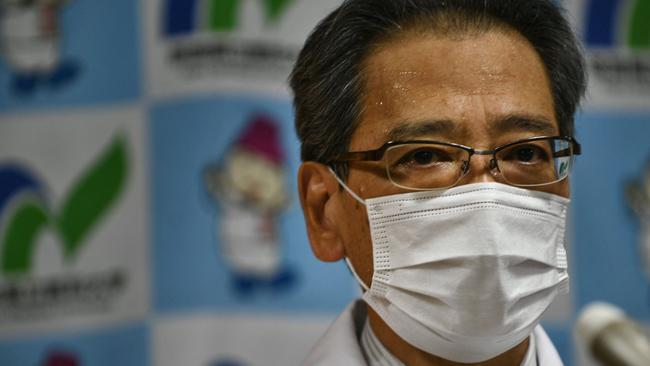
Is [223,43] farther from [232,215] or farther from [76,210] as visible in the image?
[76,210]

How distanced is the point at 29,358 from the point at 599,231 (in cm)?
202

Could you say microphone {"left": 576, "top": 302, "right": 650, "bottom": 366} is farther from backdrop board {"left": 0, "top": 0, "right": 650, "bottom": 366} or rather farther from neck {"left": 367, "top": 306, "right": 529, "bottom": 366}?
backdrop board {"left": 0, "top": 0, "right": 650, "bottom": 366}

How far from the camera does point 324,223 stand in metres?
1.82

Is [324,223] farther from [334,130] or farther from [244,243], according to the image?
[244,243]

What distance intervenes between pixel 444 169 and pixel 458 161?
0.03 metres

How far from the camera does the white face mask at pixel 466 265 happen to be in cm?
158

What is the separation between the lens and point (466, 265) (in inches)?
62.6

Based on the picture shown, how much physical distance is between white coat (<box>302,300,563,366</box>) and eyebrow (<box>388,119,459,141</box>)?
42cm

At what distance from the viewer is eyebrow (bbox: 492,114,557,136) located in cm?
162

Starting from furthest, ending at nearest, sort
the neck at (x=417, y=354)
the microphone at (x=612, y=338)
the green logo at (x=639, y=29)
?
the green logo at (x=639, y=29), the neck at (x=417, y=354), the microphone at (x=612, y=338)

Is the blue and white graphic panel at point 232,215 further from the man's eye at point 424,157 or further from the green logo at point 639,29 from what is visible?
the man's eye at point 424,157

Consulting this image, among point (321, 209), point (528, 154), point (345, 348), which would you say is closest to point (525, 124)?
point (528, 154)

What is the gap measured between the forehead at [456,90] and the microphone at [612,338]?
0.37 meters

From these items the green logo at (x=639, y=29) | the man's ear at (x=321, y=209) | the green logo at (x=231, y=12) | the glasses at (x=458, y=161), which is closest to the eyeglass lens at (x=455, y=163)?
the glasses at (x=458, y=161)
